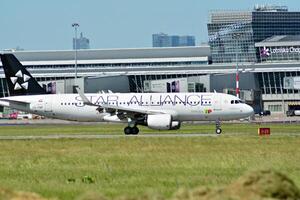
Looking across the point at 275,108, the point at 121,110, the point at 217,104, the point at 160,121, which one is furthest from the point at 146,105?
the point at 275,108

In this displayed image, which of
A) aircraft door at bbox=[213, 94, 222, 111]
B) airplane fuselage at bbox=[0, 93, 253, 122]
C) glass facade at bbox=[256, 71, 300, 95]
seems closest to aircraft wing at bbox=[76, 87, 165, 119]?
airplane fuselage at bbox=[0, 93, 253, 122]

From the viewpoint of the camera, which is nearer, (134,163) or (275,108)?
(134,163)

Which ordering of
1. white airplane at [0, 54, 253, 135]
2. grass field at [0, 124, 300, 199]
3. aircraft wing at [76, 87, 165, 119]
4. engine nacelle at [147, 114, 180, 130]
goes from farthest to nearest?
white airplane at [0, 54, 253, 135] < aircraft wing at [76, 87, 165, 119] < engine nacelle at [147, 114, 180, 130] < grass field at [0, 124, 300, 199]

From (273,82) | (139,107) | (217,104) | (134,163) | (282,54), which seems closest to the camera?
(134,163)

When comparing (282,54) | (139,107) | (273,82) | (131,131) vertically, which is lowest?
(131,131)

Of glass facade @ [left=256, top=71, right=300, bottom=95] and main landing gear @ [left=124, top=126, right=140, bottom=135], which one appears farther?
glass facade @ [left=256, top=71, right=300, bottom=95]

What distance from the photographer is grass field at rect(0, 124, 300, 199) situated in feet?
76.8

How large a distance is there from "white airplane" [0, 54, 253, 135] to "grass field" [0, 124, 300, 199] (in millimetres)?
16369

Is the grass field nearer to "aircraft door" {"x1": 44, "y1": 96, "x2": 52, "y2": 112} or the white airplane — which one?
the white airplane

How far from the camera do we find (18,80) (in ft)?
242

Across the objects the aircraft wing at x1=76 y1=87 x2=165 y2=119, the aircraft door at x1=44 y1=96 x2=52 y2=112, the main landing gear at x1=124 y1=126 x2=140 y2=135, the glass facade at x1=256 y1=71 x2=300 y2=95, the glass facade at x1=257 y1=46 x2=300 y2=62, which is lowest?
the main landing gear at x1=124 y1=126 x2=140 y2=135

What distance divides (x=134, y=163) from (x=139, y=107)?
116ft

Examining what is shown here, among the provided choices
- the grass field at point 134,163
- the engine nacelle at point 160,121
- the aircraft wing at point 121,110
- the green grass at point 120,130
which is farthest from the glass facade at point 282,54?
the grass field at point 134,163

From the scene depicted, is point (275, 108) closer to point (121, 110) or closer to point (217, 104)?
point (217, 104)
